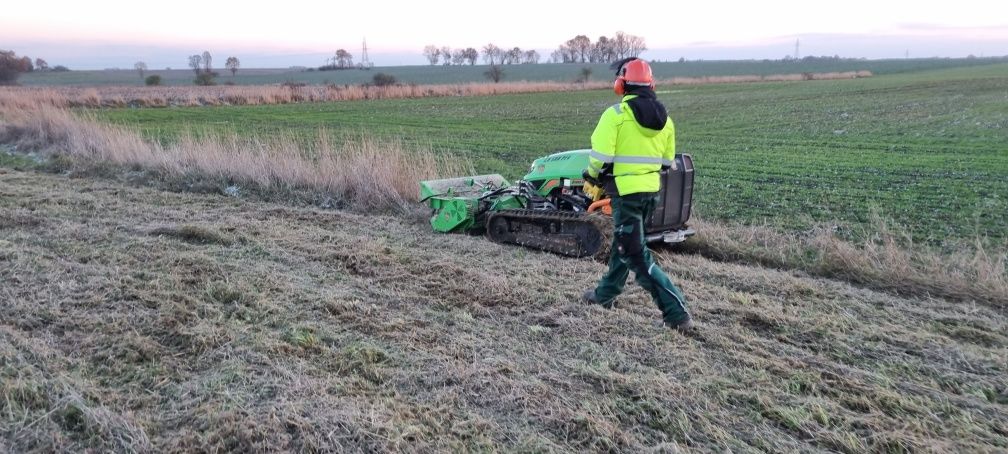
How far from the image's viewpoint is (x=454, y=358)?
169 inches

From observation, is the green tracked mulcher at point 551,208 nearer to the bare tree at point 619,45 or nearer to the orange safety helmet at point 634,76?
the orange safety helmet at point 634,76

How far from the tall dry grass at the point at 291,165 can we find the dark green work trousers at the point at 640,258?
477 centimetres

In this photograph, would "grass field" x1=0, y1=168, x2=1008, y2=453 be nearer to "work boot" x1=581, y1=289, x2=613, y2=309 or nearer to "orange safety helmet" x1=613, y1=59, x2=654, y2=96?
"work boot" x1=581, y1=289, x2=613, y2=309

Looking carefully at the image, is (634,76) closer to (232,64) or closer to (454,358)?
(454,358)

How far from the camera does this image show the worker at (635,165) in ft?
15.7

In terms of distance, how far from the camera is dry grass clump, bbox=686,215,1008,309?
593 centimetres

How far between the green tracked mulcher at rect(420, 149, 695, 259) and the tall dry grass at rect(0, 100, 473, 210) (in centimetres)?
136

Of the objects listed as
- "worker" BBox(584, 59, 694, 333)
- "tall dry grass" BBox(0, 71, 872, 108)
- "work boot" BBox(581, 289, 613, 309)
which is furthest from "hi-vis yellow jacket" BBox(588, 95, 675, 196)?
"tall dry grass" BBox(0, 71, 872, 108)

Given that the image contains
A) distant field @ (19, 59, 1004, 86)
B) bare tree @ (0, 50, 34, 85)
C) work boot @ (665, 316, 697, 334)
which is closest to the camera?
work boot @ (665, 316, 697, 334)

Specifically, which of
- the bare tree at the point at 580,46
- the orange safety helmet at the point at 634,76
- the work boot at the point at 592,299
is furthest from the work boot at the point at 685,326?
the bare tree at the point at 580,46

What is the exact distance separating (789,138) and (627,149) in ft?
46.0

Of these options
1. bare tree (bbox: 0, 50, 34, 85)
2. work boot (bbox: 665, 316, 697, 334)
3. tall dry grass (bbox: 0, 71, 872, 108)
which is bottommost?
work boot (bbox: 665, 316, 697, 334)

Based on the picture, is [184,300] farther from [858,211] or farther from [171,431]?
[858,211]

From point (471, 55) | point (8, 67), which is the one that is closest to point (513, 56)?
point (471, 55)
